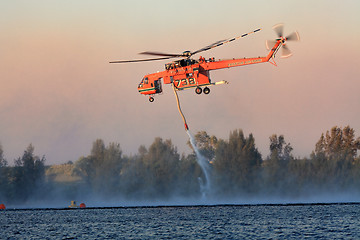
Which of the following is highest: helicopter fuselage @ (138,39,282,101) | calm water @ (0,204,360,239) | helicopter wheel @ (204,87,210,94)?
helicopter fuselage @ (138,39,282,101)

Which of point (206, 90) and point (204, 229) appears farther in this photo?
point (204, 229)

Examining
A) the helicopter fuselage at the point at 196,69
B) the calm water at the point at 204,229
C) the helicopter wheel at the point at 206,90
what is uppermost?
the helicopter fuselage at the point at 196,69

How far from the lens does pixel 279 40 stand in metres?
112

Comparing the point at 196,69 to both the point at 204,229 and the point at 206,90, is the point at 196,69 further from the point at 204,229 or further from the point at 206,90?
the point at 204,229

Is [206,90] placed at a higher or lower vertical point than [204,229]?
higher

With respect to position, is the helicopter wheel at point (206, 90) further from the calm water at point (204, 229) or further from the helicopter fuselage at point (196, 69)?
the calm water at point (204, 229)

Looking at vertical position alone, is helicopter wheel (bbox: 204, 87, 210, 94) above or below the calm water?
above

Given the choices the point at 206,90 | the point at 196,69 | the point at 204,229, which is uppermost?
the point at 196,69

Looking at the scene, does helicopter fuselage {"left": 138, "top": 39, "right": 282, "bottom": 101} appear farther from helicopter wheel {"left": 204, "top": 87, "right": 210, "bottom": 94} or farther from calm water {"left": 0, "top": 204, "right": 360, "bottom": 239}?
calm water {"left": 0, "top": 204, "right": 360, "bottom": 239}

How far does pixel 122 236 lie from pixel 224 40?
135 feet

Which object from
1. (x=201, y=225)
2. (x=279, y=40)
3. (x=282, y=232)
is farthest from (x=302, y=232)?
(x=279, y=40)

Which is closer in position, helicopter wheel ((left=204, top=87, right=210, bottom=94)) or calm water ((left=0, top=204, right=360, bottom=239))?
helicopter wheel ((left=204, top=87, right=210, bottom=94))

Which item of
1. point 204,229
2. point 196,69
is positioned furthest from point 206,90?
point 204,229

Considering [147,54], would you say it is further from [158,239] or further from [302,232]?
[302,232]
